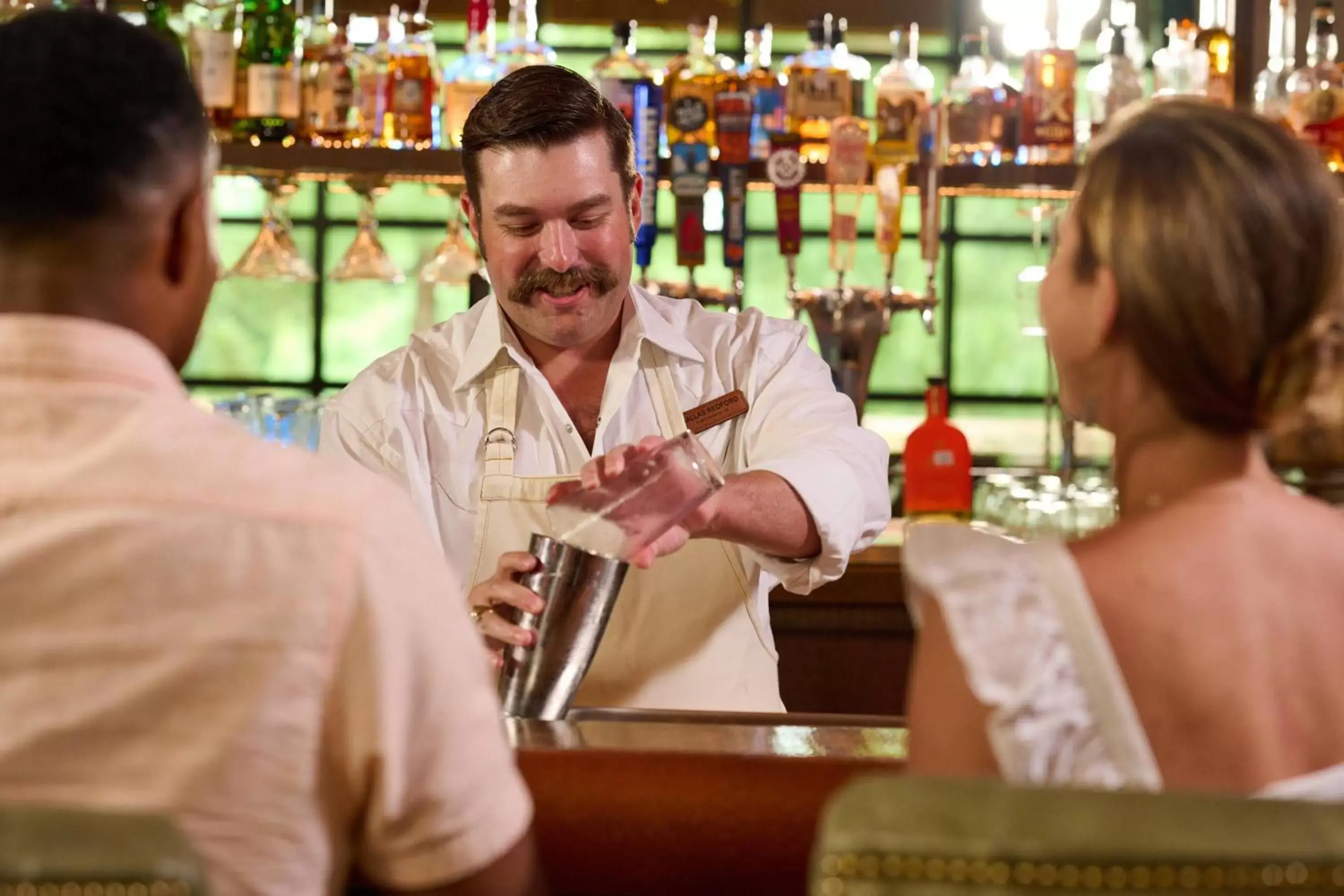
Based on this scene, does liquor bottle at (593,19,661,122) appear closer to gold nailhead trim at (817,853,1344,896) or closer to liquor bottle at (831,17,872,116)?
liquor bottle at (831,17,872,116)

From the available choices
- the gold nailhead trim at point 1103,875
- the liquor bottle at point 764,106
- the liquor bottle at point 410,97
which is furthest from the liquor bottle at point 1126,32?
the gold nailhead trim at point 1103,875

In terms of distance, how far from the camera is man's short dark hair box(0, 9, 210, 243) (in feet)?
→ 3.16

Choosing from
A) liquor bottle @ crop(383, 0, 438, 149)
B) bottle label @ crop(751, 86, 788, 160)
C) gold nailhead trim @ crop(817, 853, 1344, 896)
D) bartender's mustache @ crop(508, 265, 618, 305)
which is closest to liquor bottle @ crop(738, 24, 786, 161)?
bottle label @ crop(751, 86, 788, 160)

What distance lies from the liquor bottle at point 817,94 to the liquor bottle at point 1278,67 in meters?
0.91

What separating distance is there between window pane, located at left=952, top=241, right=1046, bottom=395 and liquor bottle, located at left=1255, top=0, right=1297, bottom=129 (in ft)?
4.86

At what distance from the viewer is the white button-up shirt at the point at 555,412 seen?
226 cm

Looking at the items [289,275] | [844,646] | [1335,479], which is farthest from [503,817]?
[1335,479]

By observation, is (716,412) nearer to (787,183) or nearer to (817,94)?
(787,183)

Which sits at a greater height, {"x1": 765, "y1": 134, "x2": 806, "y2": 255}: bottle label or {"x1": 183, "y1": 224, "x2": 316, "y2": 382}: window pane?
{"x1": 765, "y1": 134, "x2": 806, "y2": 255}: bottle label

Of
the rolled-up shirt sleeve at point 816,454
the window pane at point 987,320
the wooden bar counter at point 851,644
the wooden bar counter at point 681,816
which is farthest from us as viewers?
the window pane at point 987,320

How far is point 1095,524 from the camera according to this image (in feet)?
10.8

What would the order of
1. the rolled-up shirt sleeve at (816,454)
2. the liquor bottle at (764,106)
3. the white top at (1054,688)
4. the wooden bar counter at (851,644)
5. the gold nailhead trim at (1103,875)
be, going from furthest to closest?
the liquor bottle at (764,106) → the wooden bar counter at (851,644) → the rolled-up shirt sleeve at (816,454) → the white top at (1054,688) → the gold nailhead trim at (1103,875)

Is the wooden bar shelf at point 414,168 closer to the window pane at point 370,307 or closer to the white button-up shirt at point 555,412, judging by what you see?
the white button-up shirt at point 555,412

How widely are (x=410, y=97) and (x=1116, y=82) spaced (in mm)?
1478
